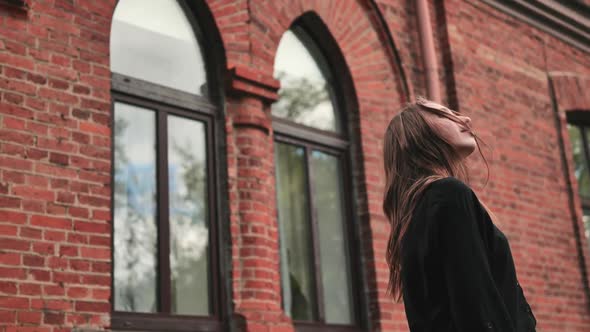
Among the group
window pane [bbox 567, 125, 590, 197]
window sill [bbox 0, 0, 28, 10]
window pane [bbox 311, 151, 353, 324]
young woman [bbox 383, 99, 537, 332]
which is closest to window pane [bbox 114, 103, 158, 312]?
window sill [bbox 0, 0, 28, 10]

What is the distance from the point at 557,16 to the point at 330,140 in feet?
13.3

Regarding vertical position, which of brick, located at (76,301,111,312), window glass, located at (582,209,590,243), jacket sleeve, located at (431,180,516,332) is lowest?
jacket sleeve, located at (431,180,516,332)

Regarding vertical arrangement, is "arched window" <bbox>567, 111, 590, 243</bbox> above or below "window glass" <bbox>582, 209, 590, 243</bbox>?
above

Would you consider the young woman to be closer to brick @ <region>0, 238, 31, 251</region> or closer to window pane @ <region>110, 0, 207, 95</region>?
brick @ <region>0, 238, 31, 251</region>

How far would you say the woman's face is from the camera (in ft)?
7.07

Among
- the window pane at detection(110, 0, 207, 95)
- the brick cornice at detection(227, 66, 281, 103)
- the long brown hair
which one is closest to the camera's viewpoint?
the long brown hair

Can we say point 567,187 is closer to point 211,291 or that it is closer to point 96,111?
point 211,291

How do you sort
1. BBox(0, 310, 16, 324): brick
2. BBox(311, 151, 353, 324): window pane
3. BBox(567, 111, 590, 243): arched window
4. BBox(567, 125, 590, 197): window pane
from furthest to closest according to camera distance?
BBox(567, 125, 590, 197): window pane < BBox(567, 111, 590, 243): arched window < BBox(311, 151, 353, 324): window pane < BBox(0, 310, 16, 324): brick

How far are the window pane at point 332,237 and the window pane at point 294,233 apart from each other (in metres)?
0.14

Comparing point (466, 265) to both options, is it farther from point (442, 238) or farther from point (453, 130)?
point (453, 130)

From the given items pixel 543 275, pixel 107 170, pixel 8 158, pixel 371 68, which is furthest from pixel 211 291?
pixel 543 275

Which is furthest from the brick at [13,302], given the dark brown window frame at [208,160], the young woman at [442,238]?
the young woman at [442,238]

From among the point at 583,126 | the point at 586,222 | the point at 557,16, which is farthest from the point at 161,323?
the point at 583,126

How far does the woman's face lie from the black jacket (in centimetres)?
19
